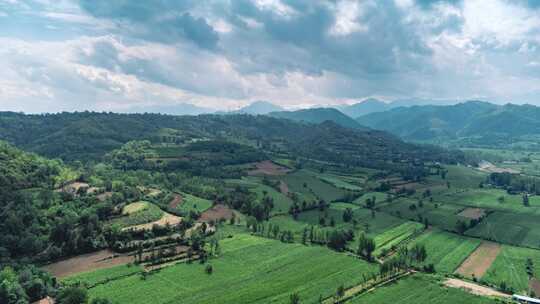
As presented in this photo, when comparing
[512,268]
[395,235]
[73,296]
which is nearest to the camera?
[73,296]

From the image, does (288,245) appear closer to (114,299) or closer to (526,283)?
(114,299)

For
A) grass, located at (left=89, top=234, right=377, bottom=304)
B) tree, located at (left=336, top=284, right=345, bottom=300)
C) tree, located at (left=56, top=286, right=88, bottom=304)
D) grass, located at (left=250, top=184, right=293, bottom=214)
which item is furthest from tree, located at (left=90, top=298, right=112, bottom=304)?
grass, located at (left=250, top=184, right=293, bottom=214)

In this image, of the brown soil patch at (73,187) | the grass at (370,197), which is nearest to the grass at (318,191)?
the grass at (370,197)

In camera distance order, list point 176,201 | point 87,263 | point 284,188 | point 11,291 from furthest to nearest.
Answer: point 284,188 < point 176,201 < point 87,263 < point 11,291

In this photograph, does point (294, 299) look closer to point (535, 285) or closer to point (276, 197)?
point (535, 285)

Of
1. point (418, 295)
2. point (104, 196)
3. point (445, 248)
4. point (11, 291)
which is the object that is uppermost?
point (104, 196)

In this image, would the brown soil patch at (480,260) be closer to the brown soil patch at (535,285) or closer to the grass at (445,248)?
the grass at (445,248)

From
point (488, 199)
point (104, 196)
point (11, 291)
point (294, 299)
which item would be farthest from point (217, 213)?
point (488, 199)
